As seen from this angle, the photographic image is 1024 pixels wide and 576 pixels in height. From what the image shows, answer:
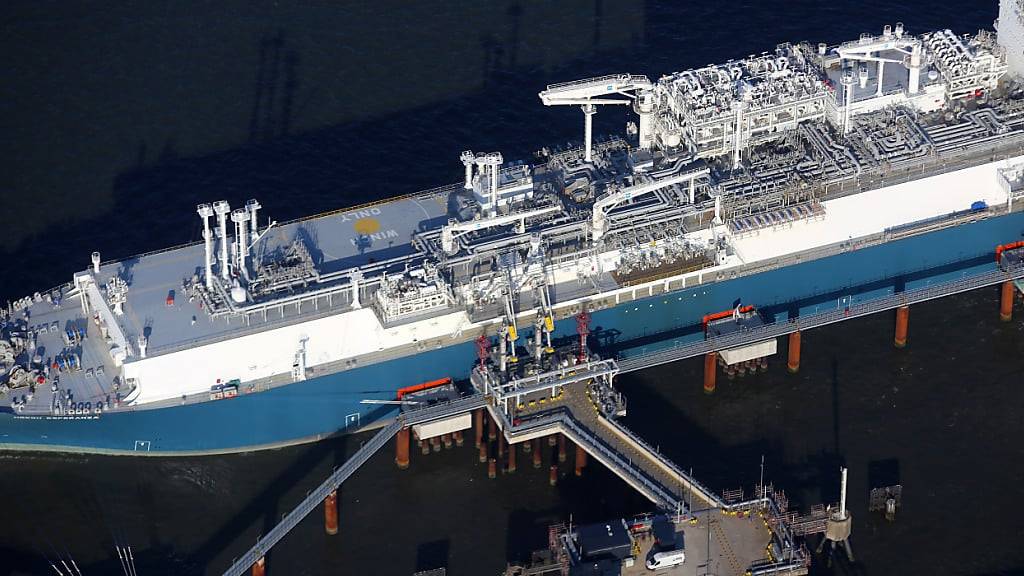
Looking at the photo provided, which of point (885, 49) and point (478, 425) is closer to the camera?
point (478, 425)

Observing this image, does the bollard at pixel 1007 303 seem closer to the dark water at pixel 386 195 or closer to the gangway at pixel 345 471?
the dark water at pixel 386 195

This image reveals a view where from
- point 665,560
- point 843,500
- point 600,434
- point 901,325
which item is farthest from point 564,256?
point 843,500

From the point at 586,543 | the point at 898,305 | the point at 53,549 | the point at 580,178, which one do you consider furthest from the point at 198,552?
the point at 898,305

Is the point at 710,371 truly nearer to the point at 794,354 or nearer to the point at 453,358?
the point at 794,354

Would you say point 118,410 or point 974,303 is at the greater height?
point 974,303

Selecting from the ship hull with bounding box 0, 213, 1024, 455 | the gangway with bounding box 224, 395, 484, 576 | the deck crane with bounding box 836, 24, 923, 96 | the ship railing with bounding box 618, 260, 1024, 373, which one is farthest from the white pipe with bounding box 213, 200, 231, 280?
the deck crane with bounding box 836, 24, 923, 96

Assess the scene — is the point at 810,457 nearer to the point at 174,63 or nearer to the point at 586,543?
the point at 586,543
